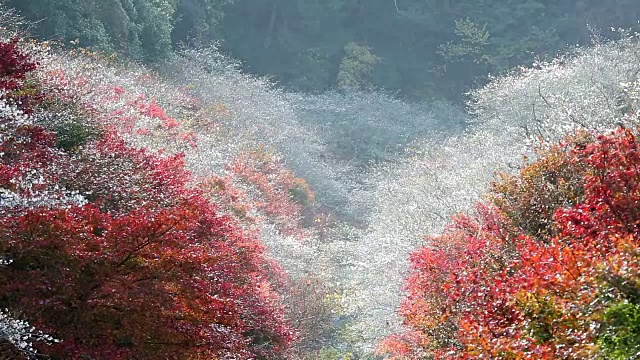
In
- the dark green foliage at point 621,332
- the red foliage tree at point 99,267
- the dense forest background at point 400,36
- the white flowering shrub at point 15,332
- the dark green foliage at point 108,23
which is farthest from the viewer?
the dense forest background at point 400,36

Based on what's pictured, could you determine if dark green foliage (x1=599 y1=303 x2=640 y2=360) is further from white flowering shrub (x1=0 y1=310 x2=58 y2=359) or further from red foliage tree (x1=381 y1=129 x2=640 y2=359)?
white flowering shrub (x1=0 y1=310 x2=58 y2=359)

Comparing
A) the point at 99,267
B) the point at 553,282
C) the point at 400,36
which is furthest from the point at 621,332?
the point at 400,36

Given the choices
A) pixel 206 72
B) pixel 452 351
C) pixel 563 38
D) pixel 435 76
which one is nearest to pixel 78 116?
pixel 452 351

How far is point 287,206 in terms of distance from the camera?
702 inches

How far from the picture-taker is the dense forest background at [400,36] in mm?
33562

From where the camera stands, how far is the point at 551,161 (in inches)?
305

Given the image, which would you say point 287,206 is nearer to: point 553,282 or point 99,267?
point 99,267

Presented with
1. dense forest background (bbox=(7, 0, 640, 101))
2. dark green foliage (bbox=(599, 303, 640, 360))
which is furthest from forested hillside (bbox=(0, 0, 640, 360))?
dense forest background (bbox=(7, 0, 640, 101))

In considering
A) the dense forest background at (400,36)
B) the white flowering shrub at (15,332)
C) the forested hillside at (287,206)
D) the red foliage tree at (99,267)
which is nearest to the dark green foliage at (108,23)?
the forested hillside at (287,206)

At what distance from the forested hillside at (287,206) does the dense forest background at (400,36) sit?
87 cm

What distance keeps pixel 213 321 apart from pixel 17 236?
2.11 metres

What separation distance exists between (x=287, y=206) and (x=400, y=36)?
22165mm

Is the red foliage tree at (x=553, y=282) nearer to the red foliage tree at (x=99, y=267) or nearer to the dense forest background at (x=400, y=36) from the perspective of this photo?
the red foliage tree at (x=99, y=267)

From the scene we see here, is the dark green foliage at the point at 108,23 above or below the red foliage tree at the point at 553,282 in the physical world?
above
